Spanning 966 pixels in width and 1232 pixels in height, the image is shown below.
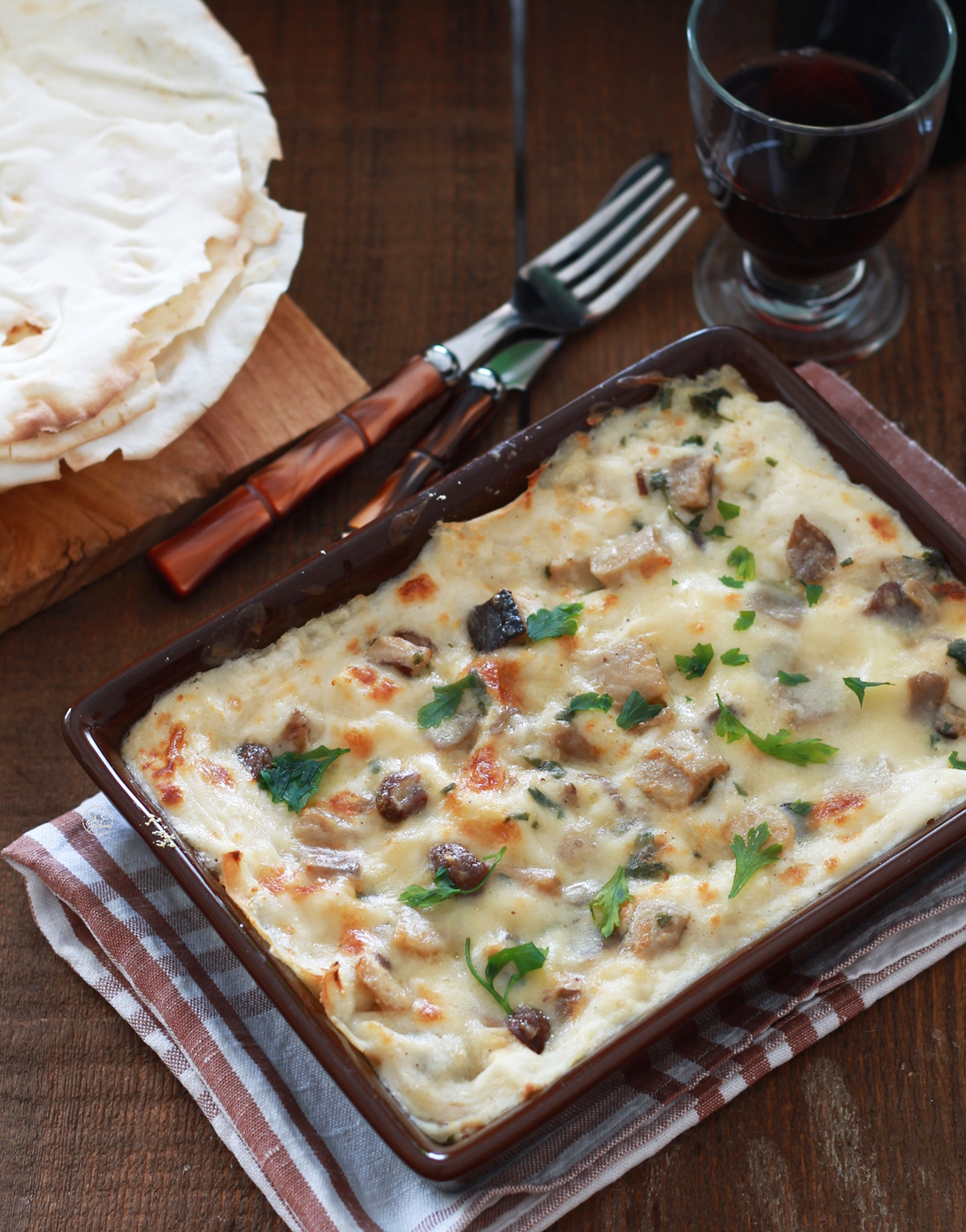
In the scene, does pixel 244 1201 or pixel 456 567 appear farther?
pixel 456 567

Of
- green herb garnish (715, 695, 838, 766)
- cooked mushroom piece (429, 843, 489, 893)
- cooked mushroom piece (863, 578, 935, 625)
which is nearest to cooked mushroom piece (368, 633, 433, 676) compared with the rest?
cooked mushroom piece (429, 843, 489, 893)

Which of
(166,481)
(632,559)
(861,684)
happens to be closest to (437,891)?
(632,559)

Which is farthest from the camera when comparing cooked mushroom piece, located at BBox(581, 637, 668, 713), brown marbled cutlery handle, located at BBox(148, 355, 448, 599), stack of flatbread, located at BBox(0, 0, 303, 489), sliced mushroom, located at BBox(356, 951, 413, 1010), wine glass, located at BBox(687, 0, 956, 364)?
brown marbled cutlery handle, located at BBox(148, 355, 448, 599)

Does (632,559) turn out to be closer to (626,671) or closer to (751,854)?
(626,671)

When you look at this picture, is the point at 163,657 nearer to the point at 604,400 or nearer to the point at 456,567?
the point at 456,567

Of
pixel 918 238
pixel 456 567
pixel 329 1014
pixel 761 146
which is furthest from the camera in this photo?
pixel 918 238

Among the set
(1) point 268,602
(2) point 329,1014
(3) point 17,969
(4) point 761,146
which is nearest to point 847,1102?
(2) point 329,1014

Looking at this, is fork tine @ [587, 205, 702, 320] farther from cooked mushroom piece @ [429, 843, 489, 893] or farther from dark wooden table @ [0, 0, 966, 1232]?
cooked mushroom piece @ [429, 843, 489, 893]
